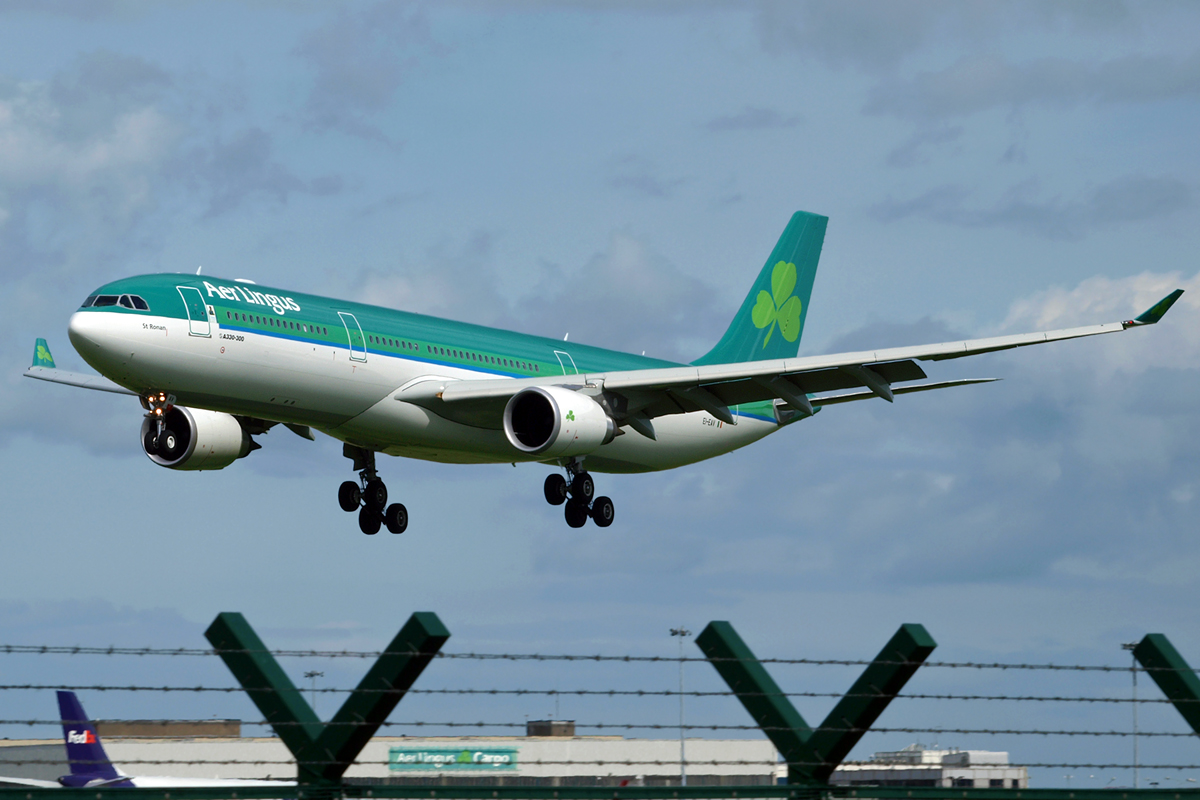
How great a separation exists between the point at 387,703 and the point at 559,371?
2775cm

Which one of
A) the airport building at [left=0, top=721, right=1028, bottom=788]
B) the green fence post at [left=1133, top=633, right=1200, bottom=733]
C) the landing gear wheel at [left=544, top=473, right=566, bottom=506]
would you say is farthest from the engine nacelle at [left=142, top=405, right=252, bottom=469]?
the green fence post at [left=1133, top=633, right=1200, bottom=733]

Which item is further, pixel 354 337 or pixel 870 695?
pixel 354 337

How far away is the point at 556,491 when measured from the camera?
114 feet

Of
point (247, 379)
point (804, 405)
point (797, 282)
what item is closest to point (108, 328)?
point (247, 379)

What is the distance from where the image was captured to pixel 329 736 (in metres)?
6.84

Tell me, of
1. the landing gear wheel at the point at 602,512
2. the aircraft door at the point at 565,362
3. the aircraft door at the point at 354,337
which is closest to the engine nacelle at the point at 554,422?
the aircraft door at the point at 354,337

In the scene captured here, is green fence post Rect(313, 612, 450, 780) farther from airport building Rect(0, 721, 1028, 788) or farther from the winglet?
the winglet

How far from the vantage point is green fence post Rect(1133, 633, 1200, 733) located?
774 cm

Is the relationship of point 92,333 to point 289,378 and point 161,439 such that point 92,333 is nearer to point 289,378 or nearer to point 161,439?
point 289,378

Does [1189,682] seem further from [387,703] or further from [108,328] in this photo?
[108,328]

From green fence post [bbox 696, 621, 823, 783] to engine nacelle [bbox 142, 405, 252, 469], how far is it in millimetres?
24665

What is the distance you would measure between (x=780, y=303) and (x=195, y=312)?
2113cm

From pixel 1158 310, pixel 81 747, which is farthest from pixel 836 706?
pixel 1158 310

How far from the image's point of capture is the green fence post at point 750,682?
718 cm
